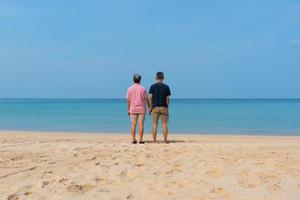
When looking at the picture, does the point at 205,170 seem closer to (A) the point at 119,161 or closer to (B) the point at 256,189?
(B) the point at 256,189

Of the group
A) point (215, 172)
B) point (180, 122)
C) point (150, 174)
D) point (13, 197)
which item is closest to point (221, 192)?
point (215, 172)

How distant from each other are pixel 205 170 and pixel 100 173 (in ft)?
4.98

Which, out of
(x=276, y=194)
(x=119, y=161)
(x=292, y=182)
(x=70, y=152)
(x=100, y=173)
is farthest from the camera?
(x=70, y=152)

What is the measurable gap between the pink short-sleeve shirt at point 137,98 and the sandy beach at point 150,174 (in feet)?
5.73

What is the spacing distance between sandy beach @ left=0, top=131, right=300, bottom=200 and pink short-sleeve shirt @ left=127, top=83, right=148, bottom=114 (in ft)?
5.73

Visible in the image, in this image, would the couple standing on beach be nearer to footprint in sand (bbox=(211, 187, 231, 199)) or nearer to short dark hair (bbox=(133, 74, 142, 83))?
short dark hair (bbox=(133, 74, 142, 83))

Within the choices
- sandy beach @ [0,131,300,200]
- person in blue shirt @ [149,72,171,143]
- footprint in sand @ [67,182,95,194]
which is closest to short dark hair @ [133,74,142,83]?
person in blue shirt @ [149,72,171,143]

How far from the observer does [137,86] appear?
33.2ft

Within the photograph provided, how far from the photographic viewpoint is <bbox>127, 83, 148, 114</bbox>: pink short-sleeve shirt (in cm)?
1006

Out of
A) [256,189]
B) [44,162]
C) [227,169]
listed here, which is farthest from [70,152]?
[256,189]

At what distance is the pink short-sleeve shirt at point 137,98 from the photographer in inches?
396

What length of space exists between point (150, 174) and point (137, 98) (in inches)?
146

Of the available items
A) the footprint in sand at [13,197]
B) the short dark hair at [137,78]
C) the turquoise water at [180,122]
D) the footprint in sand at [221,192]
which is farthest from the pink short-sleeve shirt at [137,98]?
the turquoise water at [180,122]

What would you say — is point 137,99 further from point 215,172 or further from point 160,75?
point 215,172
